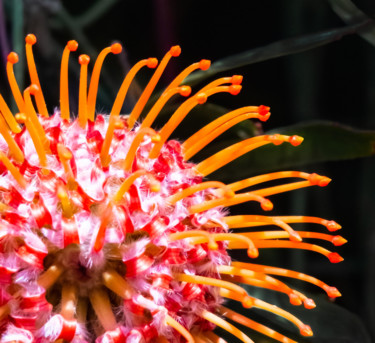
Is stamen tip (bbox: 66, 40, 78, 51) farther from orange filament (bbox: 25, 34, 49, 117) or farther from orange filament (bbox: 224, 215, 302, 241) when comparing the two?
orange filament (bbox: 224, 215, 302, 241)

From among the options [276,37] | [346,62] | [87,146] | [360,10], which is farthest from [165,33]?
[87,146]

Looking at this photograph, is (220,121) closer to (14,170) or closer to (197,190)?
(197,190)

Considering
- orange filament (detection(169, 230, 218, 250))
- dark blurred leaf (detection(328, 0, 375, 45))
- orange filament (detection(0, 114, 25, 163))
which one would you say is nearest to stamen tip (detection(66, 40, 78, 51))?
orange filament (detection(0, 114, 25, 163))

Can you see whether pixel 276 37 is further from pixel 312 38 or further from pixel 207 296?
pixel 207 296

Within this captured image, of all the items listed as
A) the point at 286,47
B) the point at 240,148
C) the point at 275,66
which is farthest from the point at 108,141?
the point at 275,66

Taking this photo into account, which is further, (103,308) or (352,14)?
(352,14)

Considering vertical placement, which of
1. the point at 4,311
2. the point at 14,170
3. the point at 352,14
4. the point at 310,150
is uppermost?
the point at 352,14

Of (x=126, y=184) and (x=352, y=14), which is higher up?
(x=352, y=14)
